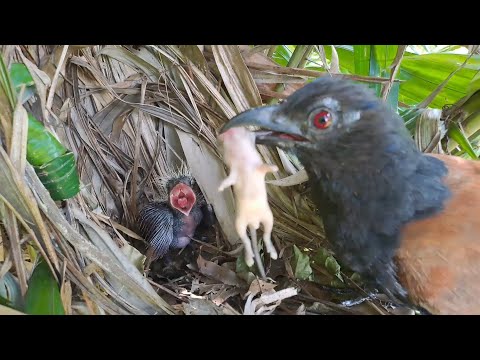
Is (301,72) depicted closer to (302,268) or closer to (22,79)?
(302,268)

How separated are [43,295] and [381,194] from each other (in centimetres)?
108

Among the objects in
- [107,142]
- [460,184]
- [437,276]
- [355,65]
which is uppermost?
[355,65]

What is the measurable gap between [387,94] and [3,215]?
1.51 meters

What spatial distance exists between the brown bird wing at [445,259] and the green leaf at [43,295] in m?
1.06

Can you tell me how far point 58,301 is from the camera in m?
1.44

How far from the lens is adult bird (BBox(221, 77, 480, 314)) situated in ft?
4.89

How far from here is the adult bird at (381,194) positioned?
1.49m

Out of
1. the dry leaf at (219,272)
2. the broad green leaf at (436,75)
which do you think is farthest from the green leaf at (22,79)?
the broad green leaf at (436,75)

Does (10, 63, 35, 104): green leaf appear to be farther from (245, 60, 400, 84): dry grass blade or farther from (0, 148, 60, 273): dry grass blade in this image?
(245, 60, 400, 84): dry grass blade

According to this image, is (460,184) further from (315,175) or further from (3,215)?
(3,215)

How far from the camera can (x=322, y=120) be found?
1.49m

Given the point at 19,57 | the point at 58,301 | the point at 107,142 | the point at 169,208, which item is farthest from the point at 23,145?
the point at 169,208

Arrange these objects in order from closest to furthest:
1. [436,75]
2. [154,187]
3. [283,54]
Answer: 1. [436,75]
2. [283,54]
3. [154,187]

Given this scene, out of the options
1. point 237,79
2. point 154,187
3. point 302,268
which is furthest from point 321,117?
point 154,187
